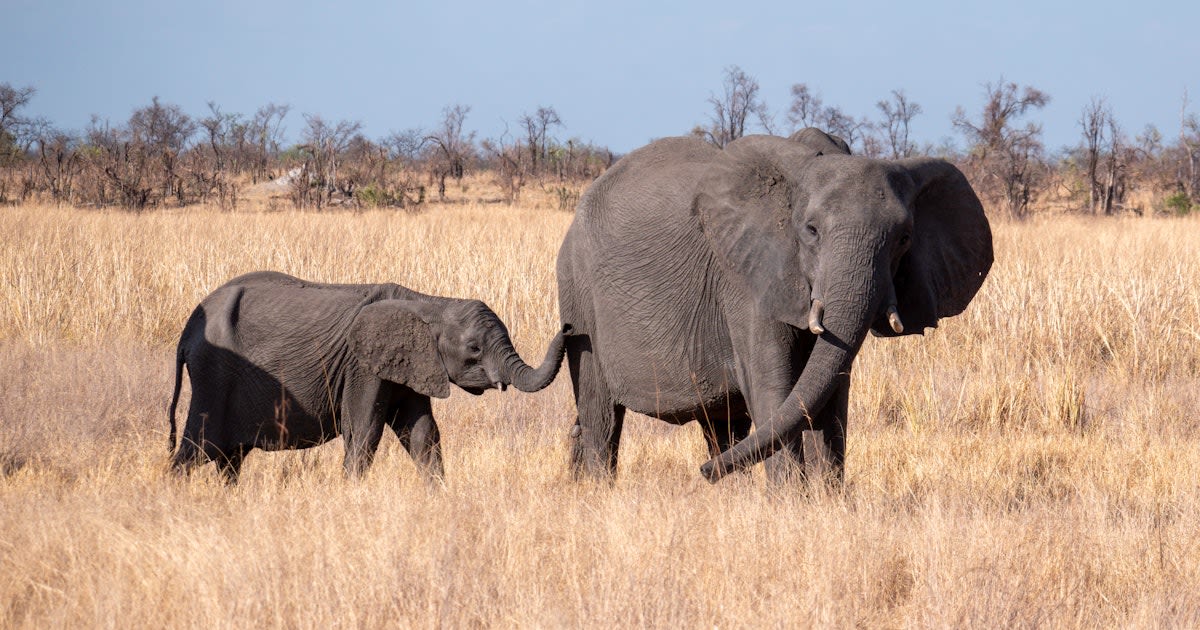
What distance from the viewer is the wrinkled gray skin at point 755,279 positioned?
4.49 m

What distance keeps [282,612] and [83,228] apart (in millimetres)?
12577

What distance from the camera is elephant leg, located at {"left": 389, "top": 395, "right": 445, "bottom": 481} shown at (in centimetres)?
579

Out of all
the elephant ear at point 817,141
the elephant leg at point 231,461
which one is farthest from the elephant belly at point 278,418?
the elephant ear at point 817,141

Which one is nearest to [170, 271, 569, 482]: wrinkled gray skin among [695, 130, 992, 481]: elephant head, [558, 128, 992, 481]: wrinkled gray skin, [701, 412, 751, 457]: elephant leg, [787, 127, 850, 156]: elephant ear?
[558, 128, 992, 481]: wrinkled gray skin

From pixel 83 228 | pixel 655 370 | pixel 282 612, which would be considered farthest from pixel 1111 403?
pixel 83 228

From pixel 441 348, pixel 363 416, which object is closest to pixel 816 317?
pixel 441 348

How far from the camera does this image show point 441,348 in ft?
19.2

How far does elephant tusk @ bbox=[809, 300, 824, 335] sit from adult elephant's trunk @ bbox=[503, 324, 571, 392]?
1506mm

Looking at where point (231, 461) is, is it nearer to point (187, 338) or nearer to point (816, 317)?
point (187, 338)

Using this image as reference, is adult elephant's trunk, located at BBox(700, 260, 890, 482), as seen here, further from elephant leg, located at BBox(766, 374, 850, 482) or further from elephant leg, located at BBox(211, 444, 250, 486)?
elephant leg, located at BBox(211, 444, 250, 486)

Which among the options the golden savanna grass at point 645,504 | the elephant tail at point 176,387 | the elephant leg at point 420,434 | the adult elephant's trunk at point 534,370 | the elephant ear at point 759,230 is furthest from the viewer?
the elephant tail at point 176,387

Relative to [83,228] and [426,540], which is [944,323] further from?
[83,228]

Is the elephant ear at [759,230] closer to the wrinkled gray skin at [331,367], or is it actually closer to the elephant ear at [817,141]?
the elephant ear at [817,141]

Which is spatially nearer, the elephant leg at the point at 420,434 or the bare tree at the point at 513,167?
the elephant leg at the point at 420,434
